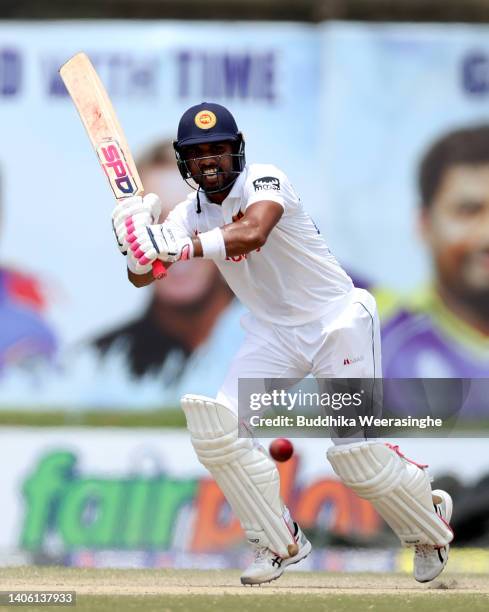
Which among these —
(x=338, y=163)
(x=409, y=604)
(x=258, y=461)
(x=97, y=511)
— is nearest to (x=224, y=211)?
(x=258, y=461)

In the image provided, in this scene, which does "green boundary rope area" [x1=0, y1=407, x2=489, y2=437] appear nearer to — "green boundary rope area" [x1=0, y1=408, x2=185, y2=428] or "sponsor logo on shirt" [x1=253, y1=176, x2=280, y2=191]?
"green boundary rope area" [x1=0, y1=408, x2=185, y2=428]

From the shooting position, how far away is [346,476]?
4.98 metres

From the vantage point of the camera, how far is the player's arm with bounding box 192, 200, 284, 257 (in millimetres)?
4660

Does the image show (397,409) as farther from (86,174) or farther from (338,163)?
(86,174)

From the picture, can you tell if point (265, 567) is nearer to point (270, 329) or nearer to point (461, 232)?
point (270, 329)

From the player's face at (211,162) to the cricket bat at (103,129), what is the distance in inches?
7.6

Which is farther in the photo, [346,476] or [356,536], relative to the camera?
[356,536]

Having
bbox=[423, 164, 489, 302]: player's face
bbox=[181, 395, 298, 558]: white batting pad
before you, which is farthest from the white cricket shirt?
bbox=[423, 164, 489, 302]: player's face

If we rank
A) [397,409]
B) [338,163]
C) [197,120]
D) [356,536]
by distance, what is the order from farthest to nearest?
[338,163] → [397,409] → [356,536] → [197,120]

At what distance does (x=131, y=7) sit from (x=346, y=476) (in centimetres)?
440

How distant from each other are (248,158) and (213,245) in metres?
3.78

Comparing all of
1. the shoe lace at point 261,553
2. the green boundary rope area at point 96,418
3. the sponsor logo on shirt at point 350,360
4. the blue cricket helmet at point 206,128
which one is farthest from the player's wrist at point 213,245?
the green boundary rope area at point 96,418

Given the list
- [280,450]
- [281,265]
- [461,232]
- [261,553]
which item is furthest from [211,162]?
[461,232]

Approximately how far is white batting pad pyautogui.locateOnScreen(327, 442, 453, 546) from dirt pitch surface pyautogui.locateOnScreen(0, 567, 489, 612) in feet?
0.61
